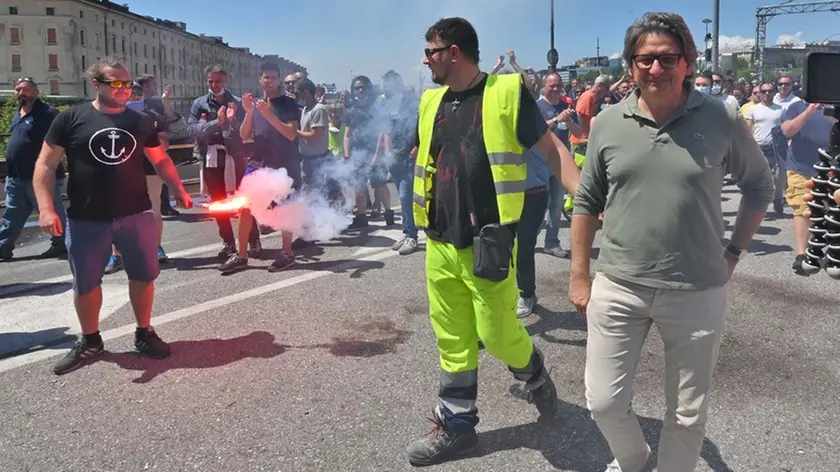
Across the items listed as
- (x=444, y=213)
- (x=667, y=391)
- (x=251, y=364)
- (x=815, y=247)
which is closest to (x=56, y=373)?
(x=251, y=364)

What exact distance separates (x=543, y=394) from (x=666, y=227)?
53.6 inches

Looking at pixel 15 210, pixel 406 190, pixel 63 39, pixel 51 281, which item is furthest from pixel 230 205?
pixel 63 39

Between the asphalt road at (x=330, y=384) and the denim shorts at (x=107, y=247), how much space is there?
578mm

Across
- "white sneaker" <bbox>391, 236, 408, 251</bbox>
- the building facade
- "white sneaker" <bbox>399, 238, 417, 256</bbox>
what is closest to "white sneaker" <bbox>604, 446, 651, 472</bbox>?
"white sneaker" <bbox>399, 238, 417, 256</bbox>

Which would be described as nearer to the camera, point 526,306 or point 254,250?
point 526,306

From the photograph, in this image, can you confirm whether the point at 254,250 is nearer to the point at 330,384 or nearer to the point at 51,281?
the point at 51,281

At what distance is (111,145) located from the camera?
4.31 m

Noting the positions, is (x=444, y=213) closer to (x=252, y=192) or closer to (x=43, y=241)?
(x=252, y=192)

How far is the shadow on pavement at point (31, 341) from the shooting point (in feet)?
15.2

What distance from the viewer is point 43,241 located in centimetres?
852

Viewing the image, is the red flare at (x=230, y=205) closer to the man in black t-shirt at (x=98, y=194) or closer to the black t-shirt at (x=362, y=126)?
the man in black t-shirt at (x=98, y=194)

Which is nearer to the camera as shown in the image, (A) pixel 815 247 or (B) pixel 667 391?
(A) pixel 815 247

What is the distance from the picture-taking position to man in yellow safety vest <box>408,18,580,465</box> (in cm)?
297

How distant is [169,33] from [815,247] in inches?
3917
